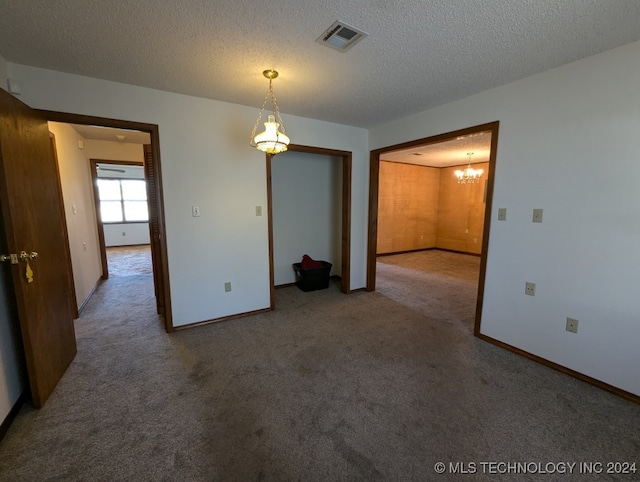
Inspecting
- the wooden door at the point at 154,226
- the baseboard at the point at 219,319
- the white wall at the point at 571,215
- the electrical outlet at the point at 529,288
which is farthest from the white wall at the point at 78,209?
the electrical outlet at the point at 529,288

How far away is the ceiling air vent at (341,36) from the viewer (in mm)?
1654

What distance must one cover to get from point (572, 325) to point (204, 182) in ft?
11.6

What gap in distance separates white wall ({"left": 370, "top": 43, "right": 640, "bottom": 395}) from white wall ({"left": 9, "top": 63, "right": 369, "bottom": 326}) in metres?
2.24

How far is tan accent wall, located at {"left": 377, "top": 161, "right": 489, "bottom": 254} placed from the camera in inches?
273

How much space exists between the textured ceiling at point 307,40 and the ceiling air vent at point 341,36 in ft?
0.13

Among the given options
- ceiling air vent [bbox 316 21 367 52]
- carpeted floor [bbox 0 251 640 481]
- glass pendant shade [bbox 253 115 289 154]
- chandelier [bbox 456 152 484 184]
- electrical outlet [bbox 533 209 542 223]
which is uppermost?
ceiling air vent [bbox 316 21 367 52]

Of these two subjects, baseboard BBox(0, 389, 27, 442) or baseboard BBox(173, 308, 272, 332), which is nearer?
baseboard BBox(0, 389, 27, 442)

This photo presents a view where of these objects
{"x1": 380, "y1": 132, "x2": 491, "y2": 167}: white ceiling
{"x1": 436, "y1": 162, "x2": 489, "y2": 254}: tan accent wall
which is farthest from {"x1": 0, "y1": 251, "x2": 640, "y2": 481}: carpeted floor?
{"x1": 436, "y1": 162, "x2": 489, "y2": 254}: tan accent wall

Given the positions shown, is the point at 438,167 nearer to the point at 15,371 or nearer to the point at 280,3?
the point at 280,3

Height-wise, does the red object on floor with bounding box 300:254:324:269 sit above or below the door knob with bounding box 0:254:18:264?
below

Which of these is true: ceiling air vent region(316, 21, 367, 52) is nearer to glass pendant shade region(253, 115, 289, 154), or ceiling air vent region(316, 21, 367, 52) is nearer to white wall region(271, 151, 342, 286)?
glass pendant shade region(253, 115, 289, 154)

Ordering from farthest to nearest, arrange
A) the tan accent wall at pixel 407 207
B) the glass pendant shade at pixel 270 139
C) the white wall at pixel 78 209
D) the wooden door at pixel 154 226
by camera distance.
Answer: the tan accent wall at pixel 407 207, the white wall at pixel 78 209, the wooden door at pixel 154 226, the glass pendant shade at pixel 270 139

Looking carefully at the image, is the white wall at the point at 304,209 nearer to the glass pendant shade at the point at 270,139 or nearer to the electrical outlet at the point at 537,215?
the glass pendant shade at the point at 270,139

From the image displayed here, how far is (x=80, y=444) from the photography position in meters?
1.55
